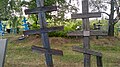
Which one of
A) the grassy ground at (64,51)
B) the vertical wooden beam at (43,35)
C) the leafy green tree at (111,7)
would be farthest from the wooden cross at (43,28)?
the leafy green tree at (111,7)

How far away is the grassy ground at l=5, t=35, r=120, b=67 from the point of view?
8539mm

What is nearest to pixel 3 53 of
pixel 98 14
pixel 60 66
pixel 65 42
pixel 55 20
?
pixel 98 14

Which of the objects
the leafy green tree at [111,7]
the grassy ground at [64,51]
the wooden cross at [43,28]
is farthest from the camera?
the leafy green tree at [111,7]

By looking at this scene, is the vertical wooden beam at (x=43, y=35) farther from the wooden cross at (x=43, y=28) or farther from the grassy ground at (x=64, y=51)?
the grassy ground at (x=64, y=51)

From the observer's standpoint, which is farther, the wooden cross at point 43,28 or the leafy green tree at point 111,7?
the leafy green tree at point 111,7

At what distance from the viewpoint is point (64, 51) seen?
38.1 feet

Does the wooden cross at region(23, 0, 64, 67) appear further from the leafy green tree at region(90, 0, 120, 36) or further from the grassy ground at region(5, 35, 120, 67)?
the leafy green tree at region(90, 0, 120, 36)

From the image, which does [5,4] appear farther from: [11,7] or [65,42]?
[65,42]

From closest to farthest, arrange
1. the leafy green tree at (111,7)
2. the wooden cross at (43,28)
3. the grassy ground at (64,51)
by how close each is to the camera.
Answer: the wooden cross at (43,28) → the grassy ground at (64,51) → the leafy green tree at (111,7)

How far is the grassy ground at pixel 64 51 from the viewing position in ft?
28.0

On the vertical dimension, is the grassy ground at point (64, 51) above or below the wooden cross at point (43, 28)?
below

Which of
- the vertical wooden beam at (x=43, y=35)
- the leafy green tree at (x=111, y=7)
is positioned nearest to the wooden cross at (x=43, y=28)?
the vertical wooden beam at (x=43, y=35)

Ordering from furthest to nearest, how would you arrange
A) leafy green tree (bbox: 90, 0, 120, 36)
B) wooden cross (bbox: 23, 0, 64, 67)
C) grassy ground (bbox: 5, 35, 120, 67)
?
leafy green tree (bbox: 90, 0, 120, 36)
grassy ground (bbox: 5, 35, 120, 67)
wooden cross (bbox: 23, 0, 64, 67)

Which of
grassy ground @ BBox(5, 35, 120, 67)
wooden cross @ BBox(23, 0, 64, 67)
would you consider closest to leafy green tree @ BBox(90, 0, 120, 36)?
grassy ground @ BBox(5, 35, 120, 67)
